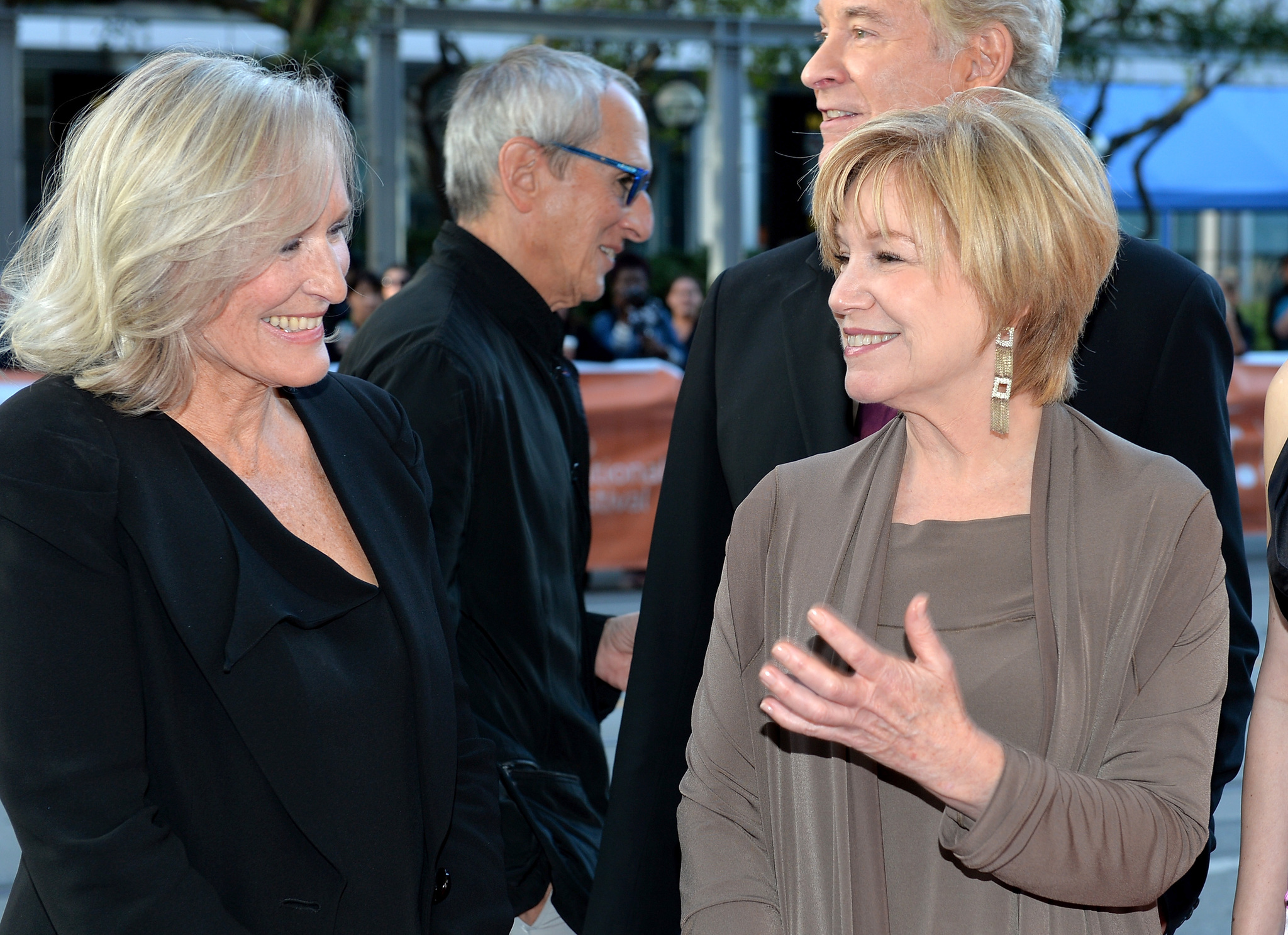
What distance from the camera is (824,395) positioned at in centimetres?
227

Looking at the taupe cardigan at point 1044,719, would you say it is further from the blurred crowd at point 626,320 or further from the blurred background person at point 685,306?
the blurred background person at point 685,306

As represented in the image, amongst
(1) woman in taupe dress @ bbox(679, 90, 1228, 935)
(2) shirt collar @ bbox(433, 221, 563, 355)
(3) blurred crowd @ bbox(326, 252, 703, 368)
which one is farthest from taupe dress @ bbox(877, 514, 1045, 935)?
(3) blurred crowd @ bbox(326, 252, 703, 368)

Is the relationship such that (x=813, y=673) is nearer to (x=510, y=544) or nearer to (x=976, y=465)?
(x=976, y=465)

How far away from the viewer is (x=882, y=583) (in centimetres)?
186

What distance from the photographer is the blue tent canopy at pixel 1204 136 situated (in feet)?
56.4

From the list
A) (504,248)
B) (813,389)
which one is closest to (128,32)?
(504,248)

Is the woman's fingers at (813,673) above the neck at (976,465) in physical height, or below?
below

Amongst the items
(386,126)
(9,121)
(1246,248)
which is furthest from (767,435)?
(1246,248)

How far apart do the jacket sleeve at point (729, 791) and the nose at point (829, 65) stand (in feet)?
2.76

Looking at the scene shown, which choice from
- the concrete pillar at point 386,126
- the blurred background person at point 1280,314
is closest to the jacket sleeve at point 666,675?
the concrete pillar at point 386,126

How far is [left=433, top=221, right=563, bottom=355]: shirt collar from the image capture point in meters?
2.97

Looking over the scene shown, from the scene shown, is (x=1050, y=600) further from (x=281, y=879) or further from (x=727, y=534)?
(x=281, y=879)

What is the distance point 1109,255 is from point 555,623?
4.44ft

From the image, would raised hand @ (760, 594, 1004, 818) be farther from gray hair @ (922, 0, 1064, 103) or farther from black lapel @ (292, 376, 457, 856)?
gray hair @ (922, 0, 1064, 103)
